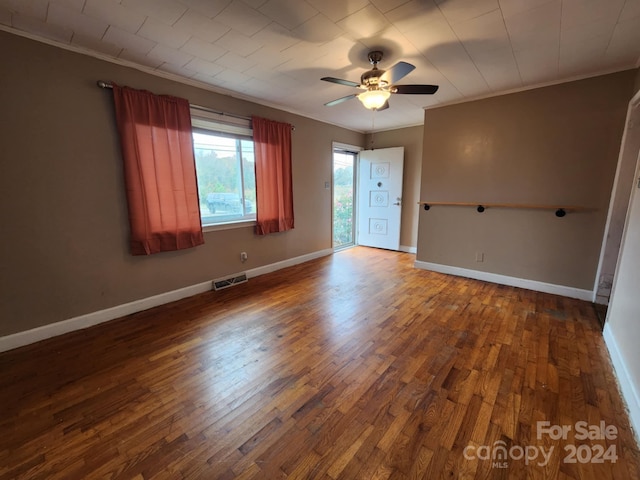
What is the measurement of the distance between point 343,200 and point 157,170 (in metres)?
3.69

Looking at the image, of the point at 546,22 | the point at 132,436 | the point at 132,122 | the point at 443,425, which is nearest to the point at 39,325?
the point at 132,436

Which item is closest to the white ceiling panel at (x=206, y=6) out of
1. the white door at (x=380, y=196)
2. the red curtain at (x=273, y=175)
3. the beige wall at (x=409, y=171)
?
the red curtain at (x=273, y=175)

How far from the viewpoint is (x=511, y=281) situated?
3.40 metres

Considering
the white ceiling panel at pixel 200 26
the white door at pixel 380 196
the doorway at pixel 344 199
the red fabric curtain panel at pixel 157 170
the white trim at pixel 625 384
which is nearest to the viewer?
the white trim at pixel 625 384

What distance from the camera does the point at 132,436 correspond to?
4.52 ft

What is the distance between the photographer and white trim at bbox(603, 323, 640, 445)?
4.66ft

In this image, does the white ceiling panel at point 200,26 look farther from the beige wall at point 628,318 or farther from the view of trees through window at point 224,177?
the beige wall at point 628,318

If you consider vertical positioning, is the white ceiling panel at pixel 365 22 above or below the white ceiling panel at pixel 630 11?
above

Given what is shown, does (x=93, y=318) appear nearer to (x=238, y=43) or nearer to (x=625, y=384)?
(x=238, y=43)

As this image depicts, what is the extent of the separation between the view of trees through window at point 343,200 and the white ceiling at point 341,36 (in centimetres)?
263

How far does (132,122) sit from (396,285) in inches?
132

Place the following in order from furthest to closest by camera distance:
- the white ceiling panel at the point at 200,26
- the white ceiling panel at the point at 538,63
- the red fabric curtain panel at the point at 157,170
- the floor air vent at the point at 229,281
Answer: the floor air vent at the point at 229,281
the red fabric curtain panel at the point at 157,170
the white ceiling panel at the point at 538,63
the white ceiling panel at the point at 200,26

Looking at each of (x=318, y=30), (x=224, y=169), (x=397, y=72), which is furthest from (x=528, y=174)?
(x=224, y=169)

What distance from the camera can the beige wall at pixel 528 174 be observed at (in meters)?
2.76
